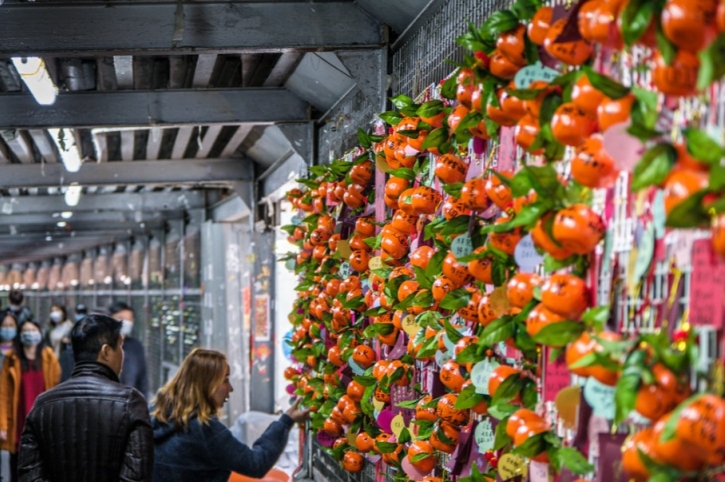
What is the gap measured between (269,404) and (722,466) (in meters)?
7.82

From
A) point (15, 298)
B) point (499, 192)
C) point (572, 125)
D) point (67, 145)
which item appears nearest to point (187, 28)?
point (499, 192)

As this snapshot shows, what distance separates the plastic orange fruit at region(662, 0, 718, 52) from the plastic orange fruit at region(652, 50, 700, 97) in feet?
0.06

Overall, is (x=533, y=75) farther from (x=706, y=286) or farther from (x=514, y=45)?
(x=706, y=286)

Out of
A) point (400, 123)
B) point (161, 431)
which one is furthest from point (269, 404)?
point (400, 123)

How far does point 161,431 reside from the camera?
3945 mm

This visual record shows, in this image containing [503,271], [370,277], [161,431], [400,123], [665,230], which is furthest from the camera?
[161,431]

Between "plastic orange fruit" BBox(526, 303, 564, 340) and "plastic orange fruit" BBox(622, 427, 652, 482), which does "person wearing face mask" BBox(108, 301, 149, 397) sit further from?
"plastic orange fruit" BBox(622, 427, 652, 482)

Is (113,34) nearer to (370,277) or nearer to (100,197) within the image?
(370,277)

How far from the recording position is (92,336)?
12.0ft

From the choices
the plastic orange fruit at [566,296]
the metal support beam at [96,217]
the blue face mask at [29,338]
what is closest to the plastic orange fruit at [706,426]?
the plastic orange fruit at [566,296]

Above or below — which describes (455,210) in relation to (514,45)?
below

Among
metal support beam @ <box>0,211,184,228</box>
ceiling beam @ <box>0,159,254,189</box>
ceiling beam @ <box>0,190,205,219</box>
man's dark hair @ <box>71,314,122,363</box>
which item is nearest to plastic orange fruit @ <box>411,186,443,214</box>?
man's dark hair @ <box>71,314,122,363</box>

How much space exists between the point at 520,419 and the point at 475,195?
1.93 feet

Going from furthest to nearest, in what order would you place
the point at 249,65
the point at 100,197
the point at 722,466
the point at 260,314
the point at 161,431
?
the point at 100,197, the point at 260,314, the point at 249,65, the point at 161,431, the point at 722,466
